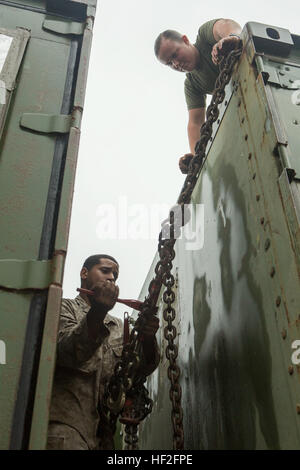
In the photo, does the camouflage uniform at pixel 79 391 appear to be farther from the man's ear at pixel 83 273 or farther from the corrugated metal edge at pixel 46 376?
the corrugated metal edge at pixel 46 376

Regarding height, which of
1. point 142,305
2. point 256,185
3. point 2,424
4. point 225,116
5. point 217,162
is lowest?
point 2,424

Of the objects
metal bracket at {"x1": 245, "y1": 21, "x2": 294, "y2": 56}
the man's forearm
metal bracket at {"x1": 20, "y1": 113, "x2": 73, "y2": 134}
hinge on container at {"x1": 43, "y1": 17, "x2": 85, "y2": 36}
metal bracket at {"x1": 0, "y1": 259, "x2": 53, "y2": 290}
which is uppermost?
the man's forearm

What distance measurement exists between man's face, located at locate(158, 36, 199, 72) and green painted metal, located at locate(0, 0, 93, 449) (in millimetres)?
1396

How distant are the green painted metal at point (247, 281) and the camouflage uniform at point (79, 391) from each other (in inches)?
19.2

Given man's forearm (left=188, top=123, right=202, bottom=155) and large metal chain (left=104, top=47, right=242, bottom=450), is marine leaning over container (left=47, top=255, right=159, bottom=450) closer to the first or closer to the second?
large metal chain (left=104, top=47, right=242, bottom=450)

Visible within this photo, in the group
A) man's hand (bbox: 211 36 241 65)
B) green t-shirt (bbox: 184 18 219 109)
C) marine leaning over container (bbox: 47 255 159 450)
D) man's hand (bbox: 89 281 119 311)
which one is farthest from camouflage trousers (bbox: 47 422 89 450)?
green t-shirt (bbox: 184 18 219 109)

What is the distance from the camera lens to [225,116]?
8.85 ft

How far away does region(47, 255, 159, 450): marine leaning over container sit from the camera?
194 centimetres

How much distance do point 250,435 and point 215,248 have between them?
3.59 ft

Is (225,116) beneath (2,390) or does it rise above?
above

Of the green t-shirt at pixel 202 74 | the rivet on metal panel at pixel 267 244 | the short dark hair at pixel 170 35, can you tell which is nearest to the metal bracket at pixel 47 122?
the rivet on metal panel at pixel 267 244

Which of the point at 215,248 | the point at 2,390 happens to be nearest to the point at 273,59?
the point at 215,248

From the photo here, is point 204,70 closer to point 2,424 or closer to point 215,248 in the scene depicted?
point 215,248
